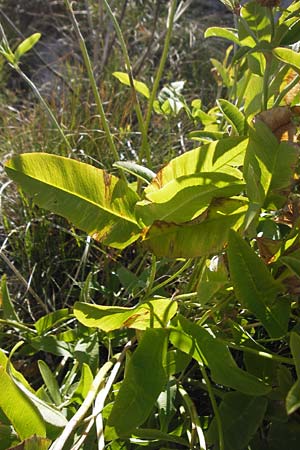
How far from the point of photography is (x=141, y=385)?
1.74 feet

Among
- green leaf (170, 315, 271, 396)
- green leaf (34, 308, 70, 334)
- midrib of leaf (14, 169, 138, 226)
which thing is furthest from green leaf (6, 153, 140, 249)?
green leaf (34, 308, 70, 334)

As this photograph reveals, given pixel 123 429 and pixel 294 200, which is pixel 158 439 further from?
pixel 294 200

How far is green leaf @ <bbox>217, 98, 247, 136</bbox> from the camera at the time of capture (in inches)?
25.9

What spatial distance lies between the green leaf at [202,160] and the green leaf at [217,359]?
128 mm

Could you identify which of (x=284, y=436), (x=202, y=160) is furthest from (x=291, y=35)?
(x=284, y=436)

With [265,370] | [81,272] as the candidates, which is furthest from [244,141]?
[81,272]

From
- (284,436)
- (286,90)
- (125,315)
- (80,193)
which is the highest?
(286,90)

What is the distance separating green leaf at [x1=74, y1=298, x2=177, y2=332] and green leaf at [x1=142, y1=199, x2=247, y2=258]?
50mm

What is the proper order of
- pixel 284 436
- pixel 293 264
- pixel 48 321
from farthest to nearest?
pixel 48 321 < pixel 284 436 < pixel 293 264

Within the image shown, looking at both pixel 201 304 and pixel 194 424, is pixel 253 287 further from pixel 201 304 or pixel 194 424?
pixel 194 424

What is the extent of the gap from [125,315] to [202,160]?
151 mm

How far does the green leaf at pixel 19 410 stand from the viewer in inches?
20.4

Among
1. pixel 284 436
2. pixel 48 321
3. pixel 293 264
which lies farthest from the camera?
pixel 48 321

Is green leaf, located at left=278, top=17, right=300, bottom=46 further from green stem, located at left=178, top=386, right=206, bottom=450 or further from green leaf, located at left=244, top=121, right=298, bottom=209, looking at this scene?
green stem, located at left=178, top=386, right=206, bottom=450
